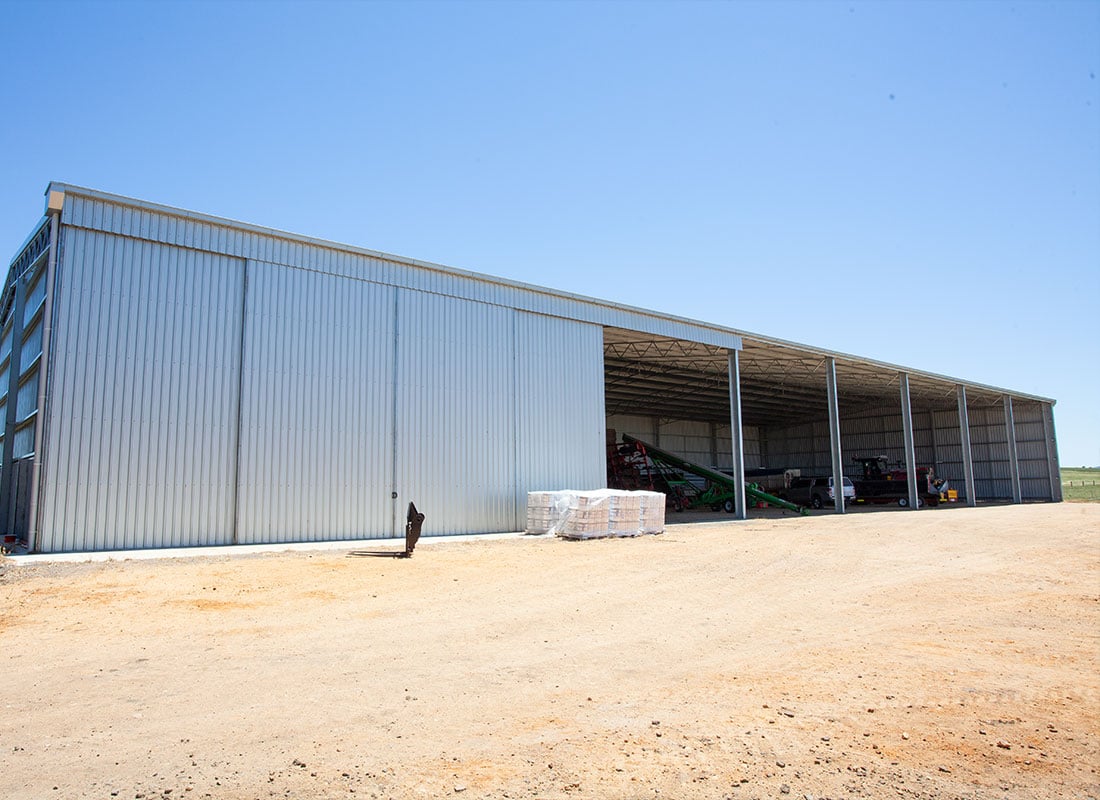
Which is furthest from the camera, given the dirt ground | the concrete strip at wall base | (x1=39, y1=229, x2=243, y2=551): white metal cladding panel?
(x1=39, y1=229, x2=243, y2=551): white metal cladding panel

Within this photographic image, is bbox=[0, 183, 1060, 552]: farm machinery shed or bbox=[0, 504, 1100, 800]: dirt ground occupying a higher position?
bbox=[0, 183, 1060, 552]: farm machinery shed

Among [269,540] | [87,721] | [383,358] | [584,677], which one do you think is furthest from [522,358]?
[87,721]

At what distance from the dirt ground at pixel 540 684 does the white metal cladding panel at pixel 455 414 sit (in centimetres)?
625

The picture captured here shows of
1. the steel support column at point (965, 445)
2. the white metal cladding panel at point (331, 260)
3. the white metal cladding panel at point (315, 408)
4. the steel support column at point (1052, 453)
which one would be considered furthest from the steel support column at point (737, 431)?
the steel support column at point (1052, 453)

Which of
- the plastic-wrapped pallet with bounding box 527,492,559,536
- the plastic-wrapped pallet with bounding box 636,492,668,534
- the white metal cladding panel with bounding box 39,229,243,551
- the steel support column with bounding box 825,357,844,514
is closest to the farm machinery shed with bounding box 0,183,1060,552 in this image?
the white metal cladding panel with bounding box 39,229,243,551

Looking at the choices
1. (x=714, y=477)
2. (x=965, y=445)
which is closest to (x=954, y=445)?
(x=965, y=445)

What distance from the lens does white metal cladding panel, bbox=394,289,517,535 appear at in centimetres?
1891

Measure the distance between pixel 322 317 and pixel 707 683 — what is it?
1371cm

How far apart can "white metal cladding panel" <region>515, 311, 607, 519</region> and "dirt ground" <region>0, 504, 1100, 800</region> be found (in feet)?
28.3

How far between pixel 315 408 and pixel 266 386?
3.98 feet

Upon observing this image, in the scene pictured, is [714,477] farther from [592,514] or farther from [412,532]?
[412,532]

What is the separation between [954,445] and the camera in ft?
161

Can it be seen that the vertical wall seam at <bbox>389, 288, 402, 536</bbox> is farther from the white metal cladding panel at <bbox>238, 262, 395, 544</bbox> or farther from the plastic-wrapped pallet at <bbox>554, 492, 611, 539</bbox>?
the plastic-wrapped pallet at <bbox>554, 492, 611, 539</bbox>

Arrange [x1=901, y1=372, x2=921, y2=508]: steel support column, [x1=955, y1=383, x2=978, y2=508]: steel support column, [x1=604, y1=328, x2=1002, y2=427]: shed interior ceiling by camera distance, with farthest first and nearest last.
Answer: [x1=955, y1=383, x2=978, y2=508]: steel support column
[x1=901, y1=372, x2=921, y2=508]: steel support column
[x1=604, y1=328, x2=1002, y2=427]: shed interior ceiling
